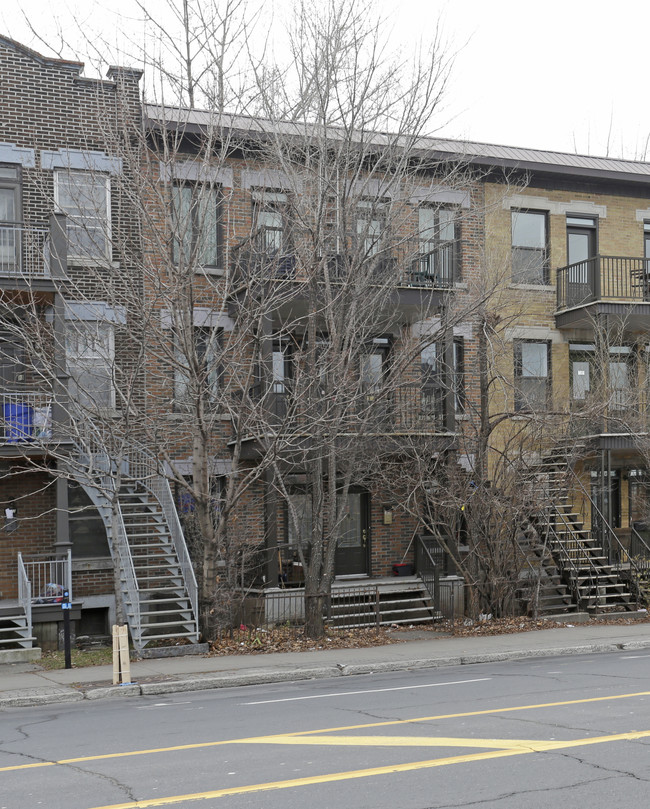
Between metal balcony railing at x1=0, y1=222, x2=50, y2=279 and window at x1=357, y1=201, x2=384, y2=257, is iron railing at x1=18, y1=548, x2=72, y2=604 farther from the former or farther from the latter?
window at x1=357, y1=201, x2=384, y2=257

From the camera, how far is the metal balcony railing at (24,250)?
17.6m

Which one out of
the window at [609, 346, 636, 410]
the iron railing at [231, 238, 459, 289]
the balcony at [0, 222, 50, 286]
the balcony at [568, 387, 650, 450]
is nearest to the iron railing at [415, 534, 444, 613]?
the balcony at [568, 387, 650, 450]

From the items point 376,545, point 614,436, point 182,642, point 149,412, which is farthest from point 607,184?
point 182,642

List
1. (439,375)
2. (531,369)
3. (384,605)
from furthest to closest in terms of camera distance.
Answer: (531,369) < (384,605) < (439,375)

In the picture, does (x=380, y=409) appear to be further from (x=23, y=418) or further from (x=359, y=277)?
(x=23, y=418)

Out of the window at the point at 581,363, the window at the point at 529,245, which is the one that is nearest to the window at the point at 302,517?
the window at the point at 529,245

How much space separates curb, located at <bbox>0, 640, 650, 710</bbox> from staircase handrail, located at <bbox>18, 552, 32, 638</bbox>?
11.8ft

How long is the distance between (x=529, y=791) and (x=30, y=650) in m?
11.6

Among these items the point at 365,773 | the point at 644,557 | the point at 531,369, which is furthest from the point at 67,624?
the point at 644,557

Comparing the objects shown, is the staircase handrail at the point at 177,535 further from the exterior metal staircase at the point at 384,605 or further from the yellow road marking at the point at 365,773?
the yellow road marking at the point at 365,773

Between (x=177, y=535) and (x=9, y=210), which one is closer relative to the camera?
(x=177, y=535)

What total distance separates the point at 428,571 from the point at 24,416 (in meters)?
9.14

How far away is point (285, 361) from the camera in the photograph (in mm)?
21047

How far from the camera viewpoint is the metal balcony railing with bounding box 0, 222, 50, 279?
57.9 feet
